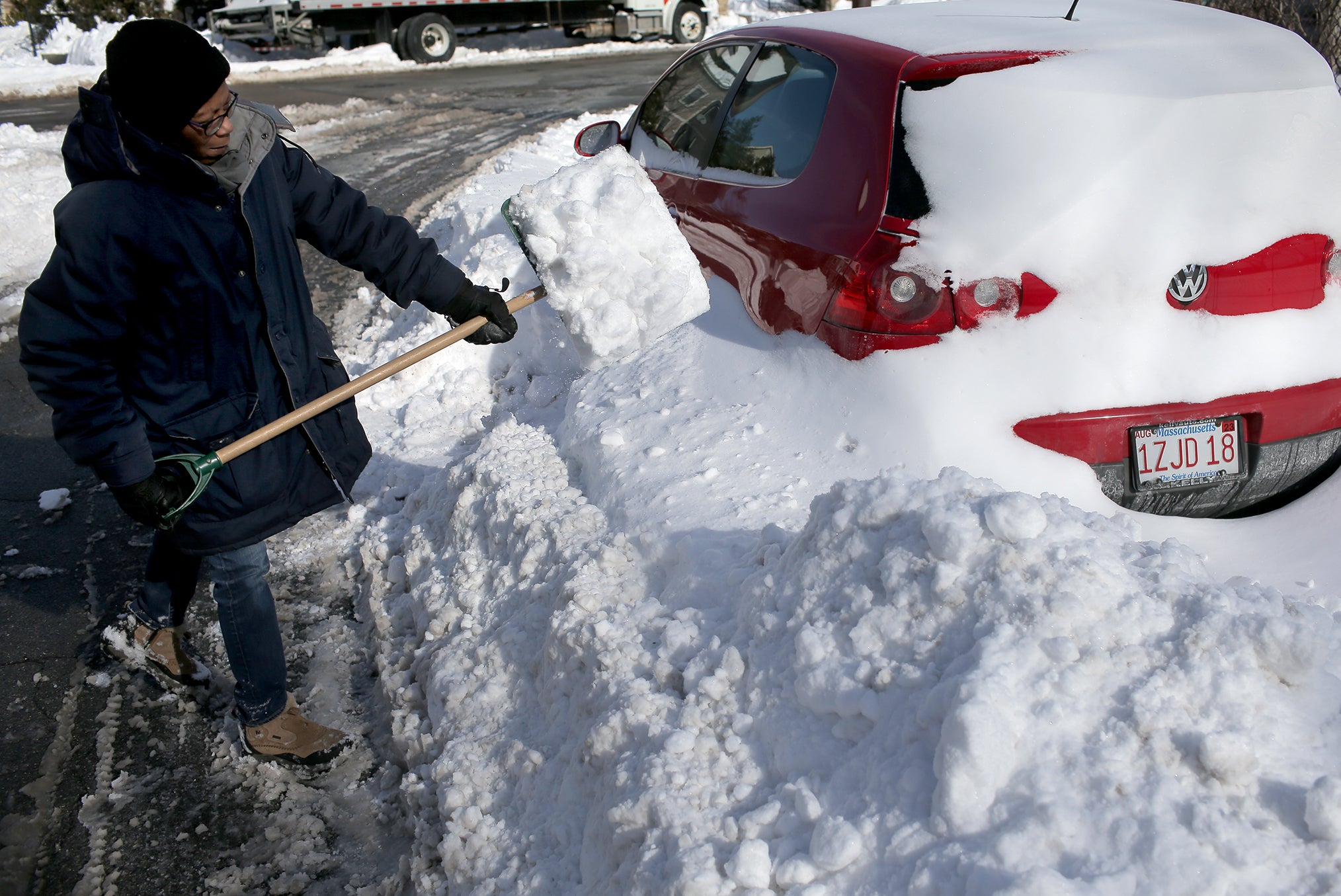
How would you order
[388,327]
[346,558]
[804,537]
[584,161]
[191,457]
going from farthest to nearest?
[388,327], [346,558], [584,161], [191,457], [804,537]

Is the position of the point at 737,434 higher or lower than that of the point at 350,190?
lower

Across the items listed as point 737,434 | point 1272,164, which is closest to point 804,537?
point 737,434

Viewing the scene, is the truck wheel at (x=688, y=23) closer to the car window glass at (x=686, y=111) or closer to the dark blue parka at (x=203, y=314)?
Answer: the car window glass at (x=686, y=111)

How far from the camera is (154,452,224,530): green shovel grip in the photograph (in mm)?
2336

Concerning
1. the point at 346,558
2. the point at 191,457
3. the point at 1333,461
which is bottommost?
the point at 346,558

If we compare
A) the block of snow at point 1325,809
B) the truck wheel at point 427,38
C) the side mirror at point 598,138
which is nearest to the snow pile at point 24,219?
the side mirror at point 598,138

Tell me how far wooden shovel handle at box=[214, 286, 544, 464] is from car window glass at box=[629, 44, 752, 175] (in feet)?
3.62

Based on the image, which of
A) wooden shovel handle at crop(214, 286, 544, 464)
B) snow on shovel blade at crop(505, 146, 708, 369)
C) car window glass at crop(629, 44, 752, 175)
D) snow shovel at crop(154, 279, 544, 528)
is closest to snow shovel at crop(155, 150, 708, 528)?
snow on shovel blade at crop(505, 146, 708, 369)

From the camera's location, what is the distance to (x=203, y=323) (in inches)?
92.5

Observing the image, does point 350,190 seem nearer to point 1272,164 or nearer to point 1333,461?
point 1272,164

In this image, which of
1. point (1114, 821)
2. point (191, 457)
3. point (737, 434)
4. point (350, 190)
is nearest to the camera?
point (1114, 821)

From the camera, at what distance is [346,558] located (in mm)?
3738

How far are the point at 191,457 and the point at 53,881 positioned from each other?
3.75ft

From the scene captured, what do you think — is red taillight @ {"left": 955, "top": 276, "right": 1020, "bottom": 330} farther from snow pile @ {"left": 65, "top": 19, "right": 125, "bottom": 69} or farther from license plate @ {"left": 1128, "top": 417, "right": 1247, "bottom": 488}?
snow pile @ {"left": 65, "top": 19, "right": 125, "bottom": 69}
